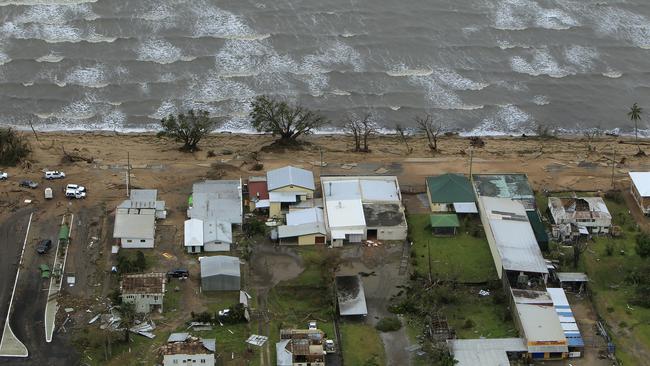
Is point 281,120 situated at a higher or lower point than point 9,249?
higher

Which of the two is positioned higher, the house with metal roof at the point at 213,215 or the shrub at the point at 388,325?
the house with metal roof at the point at 213,215

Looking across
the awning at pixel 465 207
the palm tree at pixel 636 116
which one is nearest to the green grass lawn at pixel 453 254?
the awning at pixel 465 207

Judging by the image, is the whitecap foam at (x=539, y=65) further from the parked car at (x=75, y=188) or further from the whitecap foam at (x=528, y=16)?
the parked car at (x=75, y=188)

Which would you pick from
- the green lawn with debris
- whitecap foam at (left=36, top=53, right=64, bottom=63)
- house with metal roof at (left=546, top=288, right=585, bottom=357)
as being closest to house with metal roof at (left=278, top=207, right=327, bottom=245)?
house with metal roof at (left=546, top=288, right=585, bottom=357)

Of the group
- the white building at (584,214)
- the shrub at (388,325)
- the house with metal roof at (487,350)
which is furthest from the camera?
the white building at (584,214)

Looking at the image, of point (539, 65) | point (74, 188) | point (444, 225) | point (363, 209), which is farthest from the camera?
point (539, 65)

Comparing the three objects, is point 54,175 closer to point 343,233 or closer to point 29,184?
point 29,184

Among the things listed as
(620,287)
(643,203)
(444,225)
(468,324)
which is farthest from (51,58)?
(620,287)
